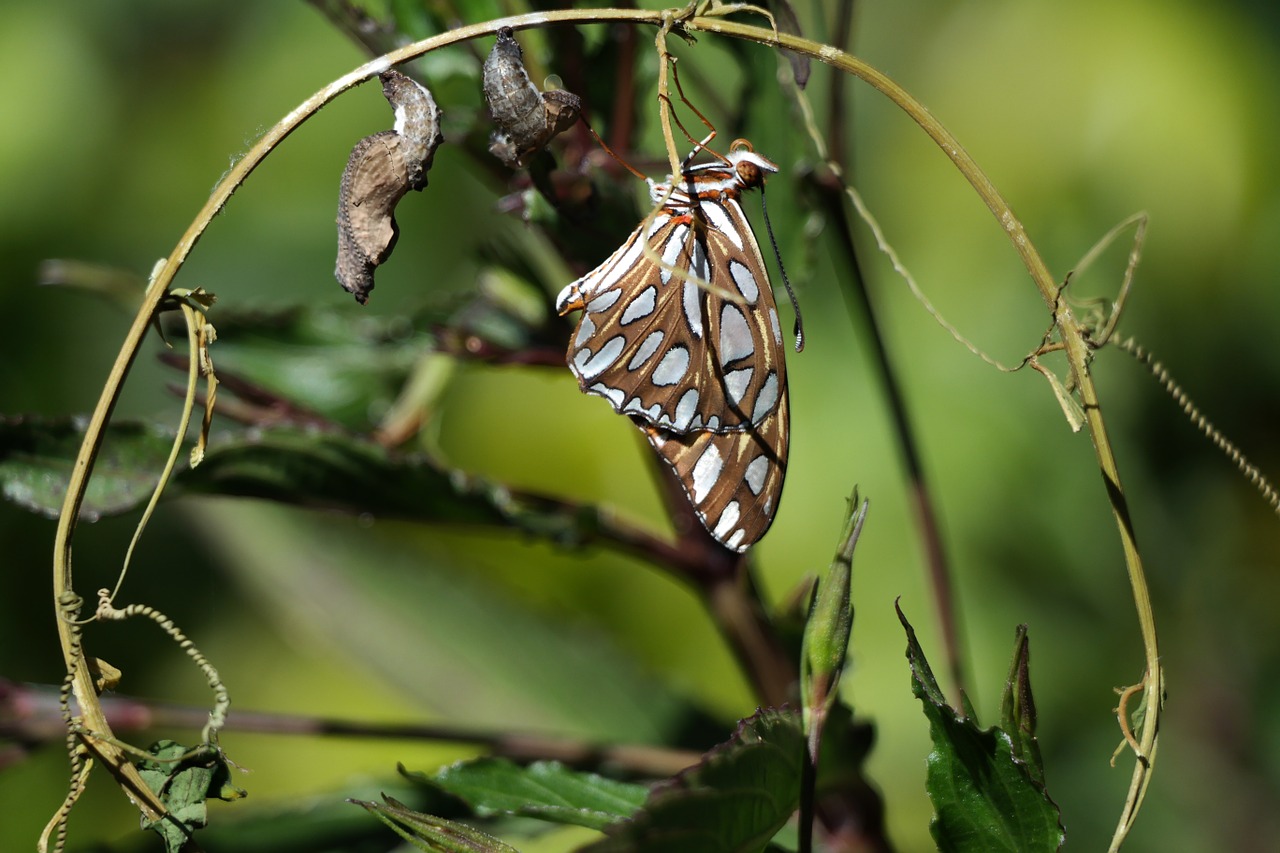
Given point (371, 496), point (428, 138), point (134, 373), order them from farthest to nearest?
point (134, 373), point (371, 496), point (428, 138)

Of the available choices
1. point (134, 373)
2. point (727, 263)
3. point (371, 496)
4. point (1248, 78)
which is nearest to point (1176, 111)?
point (1248, 78)

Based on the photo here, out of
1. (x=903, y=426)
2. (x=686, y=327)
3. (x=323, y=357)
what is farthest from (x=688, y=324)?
(x=323, y=357)

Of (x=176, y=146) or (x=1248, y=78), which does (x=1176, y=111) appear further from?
(x=176, y=146)

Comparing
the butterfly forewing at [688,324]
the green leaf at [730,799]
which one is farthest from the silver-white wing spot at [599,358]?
the green leaf at [730,799]

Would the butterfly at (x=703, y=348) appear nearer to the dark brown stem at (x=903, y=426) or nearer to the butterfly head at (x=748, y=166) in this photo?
the butterfly head at (x=748, y=166)

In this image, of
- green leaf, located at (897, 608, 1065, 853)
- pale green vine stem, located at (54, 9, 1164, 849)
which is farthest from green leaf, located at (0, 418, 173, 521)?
green leaf, located at (897, 608, 1065, 853)

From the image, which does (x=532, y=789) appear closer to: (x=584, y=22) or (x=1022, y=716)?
(x=1022, y=716)
